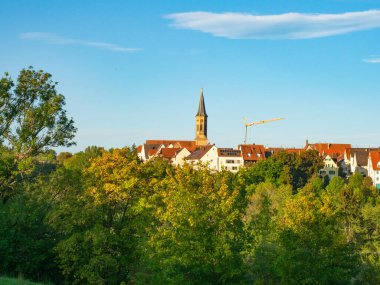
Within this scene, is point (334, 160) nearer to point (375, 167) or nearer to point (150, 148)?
point (375, 167)

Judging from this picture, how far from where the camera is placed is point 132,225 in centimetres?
3266

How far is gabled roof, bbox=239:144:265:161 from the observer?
475 ft

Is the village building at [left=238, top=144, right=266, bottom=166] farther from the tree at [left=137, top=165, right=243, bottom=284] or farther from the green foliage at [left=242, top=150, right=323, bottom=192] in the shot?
the tree at [left=137, top=165, right=243, bottom=284]

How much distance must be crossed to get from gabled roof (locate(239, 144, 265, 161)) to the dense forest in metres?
106

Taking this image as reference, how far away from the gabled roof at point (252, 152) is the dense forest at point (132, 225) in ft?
346

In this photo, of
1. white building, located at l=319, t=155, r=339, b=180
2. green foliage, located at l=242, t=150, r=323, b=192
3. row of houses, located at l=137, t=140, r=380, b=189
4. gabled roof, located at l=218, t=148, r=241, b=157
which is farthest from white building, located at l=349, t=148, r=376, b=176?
gabled roof, located at l=218, t=148, r=241, b=157

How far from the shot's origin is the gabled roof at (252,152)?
5705 inches

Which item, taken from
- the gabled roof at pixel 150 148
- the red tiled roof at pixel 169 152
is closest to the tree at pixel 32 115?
the red tiled roof at pixel 169 152

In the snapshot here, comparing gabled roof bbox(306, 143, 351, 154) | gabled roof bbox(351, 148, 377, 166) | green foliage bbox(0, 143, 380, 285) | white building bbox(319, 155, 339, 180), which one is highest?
gabled roof bbox(306, 143, 351, 154)

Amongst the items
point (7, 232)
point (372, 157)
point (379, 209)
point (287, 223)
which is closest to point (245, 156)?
point (372, 157)

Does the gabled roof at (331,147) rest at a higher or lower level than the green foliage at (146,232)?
higher

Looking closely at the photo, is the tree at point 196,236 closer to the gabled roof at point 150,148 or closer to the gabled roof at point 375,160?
the gabled roof at point 375,160

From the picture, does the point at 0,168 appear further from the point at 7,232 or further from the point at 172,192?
the point at 172,192

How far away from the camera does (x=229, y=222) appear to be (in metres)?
29.5
